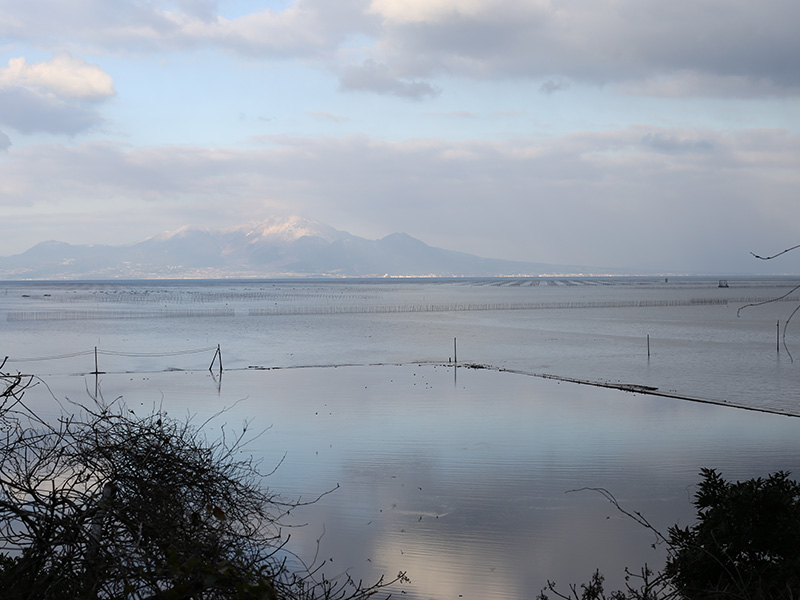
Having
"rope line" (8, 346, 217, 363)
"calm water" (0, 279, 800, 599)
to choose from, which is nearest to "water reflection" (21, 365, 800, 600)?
"calm water" (0, 279, 800, 599)

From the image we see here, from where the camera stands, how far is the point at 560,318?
58.6m

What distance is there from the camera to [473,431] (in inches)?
647

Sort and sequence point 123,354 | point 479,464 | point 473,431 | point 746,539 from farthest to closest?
point 123,354, point 473,431, point 479,464, point 746,539

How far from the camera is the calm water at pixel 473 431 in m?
9.67

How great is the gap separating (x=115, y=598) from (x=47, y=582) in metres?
0.42

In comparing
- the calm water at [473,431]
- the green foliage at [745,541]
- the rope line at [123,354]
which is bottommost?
the calm water at [473,431]

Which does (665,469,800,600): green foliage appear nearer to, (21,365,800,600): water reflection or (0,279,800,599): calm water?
(21,365,800,600): water reflection

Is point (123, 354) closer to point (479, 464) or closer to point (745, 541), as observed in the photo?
point (479, 464)

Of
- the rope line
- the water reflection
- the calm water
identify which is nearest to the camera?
the water reflection

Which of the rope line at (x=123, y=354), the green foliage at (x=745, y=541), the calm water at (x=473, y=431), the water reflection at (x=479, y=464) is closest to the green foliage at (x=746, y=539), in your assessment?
the green foliage at (x=745, y=541)

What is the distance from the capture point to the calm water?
9.67 meters

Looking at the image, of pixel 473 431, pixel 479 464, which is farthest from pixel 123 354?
pixel 479 464

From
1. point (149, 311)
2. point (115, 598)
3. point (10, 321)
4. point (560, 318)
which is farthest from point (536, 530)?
point (149, 311)

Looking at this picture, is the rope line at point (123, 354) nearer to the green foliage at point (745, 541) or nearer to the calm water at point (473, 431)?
the calm water at point (473, 431)
